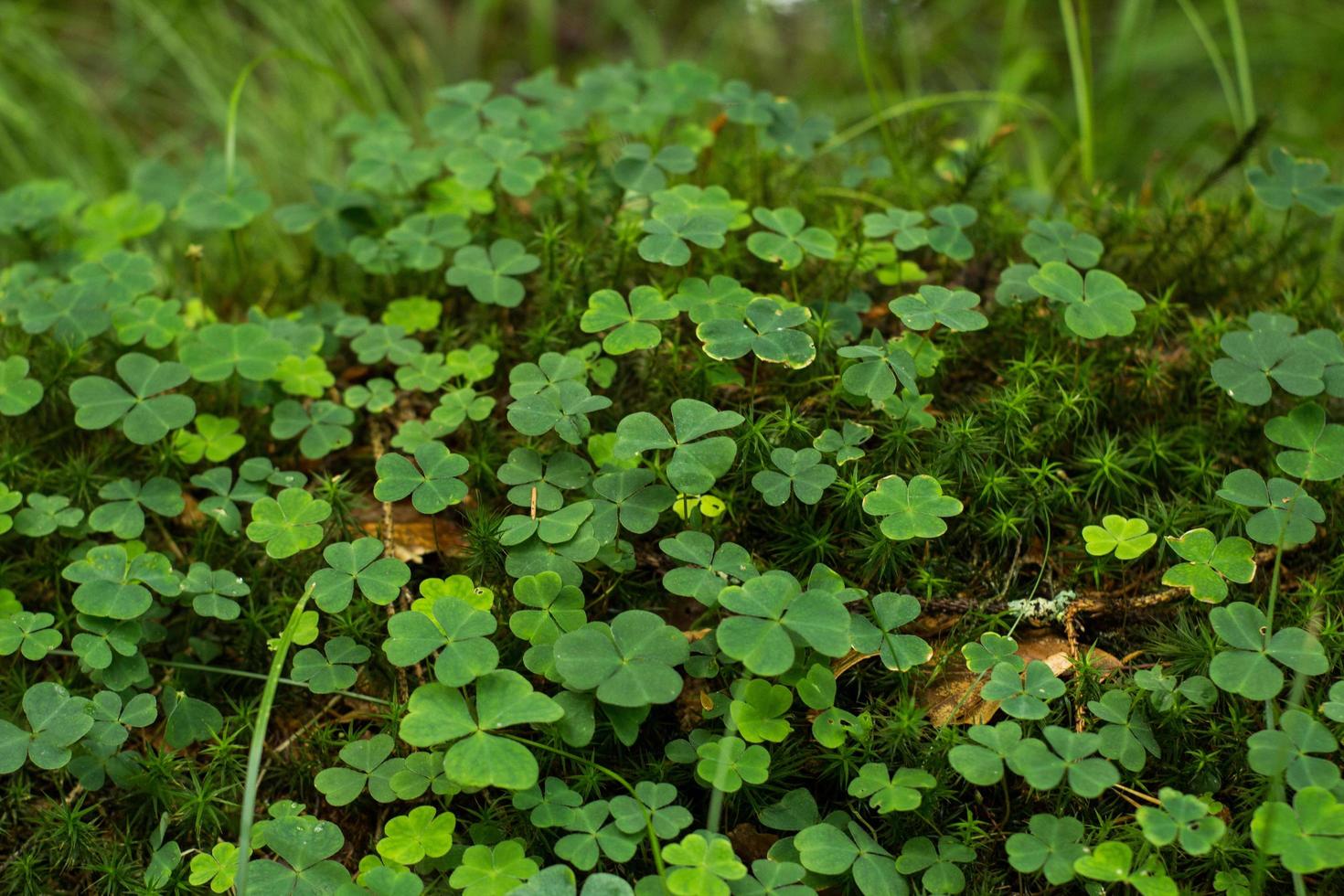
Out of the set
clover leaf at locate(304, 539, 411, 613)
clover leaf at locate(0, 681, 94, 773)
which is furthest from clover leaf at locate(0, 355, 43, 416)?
clover leaf at locate(304, 539, 411, 613)

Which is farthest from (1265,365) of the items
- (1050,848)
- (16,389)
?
(16,389)

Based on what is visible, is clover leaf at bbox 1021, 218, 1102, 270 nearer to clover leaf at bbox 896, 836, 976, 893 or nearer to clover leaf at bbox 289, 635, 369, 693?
clover leaf at bbox 896, 836, 976, 893

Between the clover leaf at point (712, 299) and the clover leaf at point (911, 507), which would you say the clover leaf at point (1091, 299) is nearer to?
the clover leaf at point (911, 507)

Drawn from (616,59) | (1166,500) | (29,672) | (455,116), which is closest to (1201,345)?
(1166,500)

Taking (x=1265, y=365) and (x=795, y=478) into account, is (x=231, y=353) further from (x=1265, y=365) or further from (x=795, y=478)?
(x=1265, y=365)

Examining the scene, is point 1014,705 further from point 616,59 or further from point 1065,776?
point 616,59

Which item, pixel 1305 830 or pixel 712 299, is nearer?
pixel 1305 830
